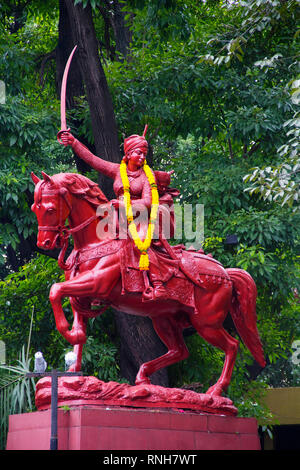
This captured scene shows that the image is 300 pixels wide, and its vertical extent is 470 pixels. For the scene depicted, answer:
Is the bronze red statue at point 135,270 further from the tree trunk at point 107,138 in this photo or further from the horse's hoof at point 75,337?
the tree trunk at point 107,138

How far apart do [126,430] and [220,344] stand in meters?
1.85

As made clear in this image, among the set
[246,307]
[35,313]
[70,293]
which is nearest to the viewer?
[70,293]

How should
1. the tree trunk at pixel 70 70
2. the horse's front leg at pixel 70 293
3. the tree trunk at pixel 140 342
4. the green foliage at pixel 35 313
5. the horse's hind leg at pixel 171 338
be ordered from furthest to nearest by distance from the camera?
the tree trunk at pixel 70 70, the green foliage at pixel 35 313, the tree trunk at pixel 140 342, the horse's hind leg at pixel 171 338, the horse's front leg at pixel 70 293

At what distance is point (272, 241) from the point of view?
1197 cm

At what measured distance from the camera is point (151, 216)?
8.52 m

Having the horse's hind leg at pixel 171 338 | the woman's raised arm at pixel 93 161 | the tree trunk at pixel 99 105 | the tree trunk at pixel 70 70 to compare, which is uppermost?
the tree trunk at pixel 70 70

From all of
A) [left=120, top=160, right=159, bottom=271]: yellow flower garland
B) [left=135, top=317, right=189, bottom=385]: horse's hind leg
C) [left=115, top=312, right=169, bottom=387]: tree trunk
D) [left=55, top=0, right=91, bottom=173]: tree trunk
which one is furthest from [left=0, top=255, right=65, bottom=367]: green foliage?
[left=120, top=160, right=159, bottom=271]: yellow flower garland

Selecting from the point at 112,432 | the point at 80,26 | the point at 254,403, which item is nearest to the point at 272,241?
the point at 254,403

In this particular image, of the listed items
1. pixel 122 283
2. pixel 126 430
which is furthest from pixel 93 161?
pixel 126 430

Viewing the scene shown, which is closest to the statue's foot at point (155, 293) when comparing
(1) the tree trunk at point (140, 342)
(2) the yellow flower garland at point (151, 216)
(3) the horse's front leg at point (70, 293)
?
(2) the yellow flower garland at point (151, 216)

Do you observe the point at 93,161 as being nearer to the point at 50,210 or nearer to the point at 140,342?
the point at 50,210

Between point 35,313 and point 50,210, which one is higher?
point 35,313

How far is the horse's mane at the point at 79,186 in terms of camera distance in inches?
320

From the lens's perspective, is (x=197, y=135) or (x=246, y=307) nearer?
(x=246, y=307)
